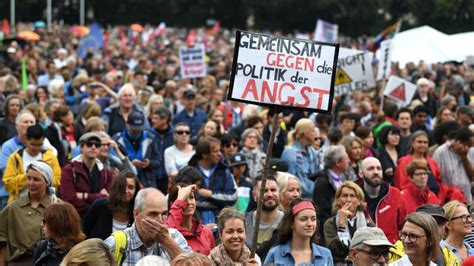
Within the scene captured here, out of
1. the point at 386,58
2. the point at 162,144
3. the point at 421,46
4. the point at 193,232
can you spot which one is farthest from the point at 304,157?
the point at 421,46

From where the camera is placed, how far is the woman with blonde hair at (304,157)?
11562 mm

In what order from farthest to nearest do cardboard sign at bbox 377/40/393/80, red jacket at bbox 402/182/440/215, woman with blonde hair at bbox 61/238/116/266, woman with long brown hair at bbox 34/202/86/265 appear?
cardboard sign at bbox 377/40/393/80
red jacket at bbox 402/182/440/215
woman with long brown hair at bbox 34/202/86/265
woman with blonde hair at bbox 61/238/116/266

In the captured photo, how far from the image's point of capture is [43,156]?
10.1m

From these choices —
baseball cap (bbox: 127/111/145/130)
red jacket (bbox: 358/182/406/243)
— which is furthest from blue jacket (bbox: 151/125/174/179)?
red jacket (bbox: 358/182/406/243)

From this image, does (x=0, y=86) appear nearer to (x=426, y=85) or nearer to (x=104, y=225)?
(x=426, y=85)

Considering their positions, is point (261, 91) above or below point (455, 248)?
above

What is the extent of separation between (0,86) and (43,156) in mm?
6257

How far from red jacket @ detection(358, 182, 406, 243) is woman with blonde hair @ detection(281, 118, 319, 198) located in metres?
1.91

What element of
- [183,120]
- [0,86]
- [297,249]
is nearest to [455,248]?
[297,249]

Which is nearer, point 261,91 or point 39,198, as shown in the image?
point 261,91

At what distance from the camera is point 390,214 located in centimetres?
935

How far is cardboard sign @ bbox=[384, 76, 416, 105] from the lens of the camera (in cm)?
1727

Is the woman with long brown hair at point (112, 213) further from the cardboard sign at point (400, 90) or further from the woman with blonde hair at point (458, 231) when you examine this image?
the cardboard sign at point (400, 90)

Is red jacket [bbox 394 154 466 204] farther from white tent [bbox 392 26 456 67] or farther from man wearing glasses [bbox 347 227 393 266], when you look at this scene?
white tent [bbox 392 26 456 67]
